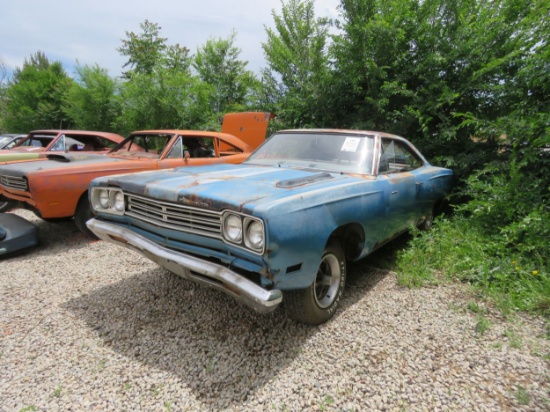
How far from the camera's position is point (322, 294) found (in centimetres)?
262

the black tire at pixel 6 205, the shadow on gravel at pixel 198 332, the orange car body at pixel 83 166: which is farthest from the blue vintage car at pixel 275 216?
the black tire at pixel 6 205

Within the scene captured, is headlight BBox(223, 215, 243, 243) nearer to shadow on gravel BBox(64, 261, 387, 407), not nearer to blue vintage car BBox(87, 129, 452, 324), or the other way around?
blue vintage car BBox(87, 129, 452, 324)

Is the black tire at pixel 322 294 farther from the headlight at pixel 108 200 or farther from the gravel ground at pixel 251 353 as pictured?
the headlight at pixel 108 200

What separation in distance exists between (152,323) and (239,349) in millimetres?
769

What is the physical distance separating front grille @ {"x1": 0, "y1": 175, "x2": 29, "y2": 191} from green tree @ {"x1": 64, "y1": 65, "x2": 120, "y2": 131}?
37.3ft

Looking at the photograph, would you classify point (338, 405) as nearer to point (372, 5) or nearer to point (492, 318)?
point (492, 318)

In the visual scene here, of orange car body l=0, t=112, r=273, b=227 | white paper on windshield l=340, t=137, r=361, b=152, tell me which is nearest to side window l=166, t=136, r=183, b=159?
orange car body l=0, t=112, r=273, b=227

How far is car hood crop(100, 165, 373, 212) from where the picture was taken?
205cm

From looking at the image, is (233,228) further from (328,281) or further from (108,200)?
(108,200)

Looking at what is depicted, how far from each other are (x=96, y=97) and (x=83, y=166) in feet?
41.2

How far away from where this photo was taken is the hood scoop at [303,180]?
7.71 feet

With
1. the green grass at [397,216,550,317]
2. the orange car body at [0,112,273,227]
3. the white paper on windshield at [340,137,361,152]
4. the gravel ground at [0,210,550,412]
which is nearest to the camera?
the gravel ground at [0,210,550,412]

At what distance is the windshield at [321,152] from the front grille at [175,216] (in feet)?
4.41

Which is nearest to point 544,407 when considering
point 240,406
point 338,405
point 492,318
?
point 492,318
